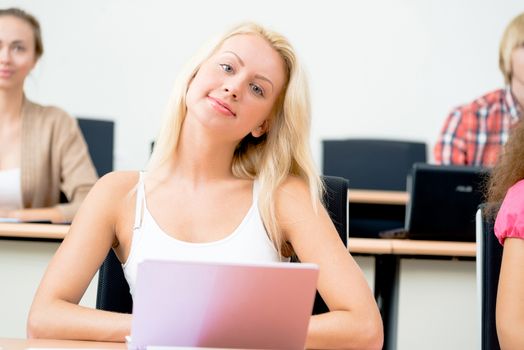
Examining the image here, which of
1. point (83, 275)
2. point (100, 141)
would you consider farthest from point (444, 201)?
point (100, 141)

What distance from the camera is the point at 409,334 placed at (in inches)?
97.1

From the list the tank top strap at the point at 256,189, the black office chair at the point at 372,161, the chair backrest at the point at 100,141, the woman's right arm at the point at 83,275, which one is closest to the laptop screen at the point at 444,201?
the tank top strap at the point at 256,189

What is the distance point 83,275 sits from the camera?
1.66 m

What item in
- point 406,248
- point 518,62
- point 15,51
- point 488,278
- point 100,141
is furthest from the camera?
point 100,141

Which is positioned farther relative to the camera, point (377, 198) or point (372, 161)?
point (372, 161)

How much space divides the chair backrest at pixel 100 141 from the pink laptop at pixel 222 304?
2.73 m

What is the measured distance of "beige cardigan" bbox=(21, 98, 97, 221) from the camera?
3145mm

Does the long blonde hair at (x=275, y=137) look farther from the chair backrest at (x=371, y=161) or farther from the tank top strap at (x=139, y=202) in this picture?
the chair backrest at (x=371, y=161)

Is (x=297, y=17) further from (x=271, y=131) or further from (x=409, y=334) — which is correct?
(x=271, y=131)

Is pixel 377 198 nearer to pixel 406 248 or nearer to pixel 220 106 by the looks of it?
pixel 406 248

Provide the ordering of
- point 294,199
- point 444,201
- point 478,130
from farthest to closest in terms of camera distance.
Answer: point 478,130, point 444,201, point 294,199

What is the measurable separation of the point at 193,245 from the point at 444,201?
1.06 meters

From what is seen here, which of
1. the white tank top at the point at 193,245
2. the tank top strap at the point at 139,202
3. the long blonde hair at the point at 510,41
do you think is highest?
the long blonde hair at the point at 510,41

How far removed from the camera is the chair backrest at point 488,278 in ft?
5.59
